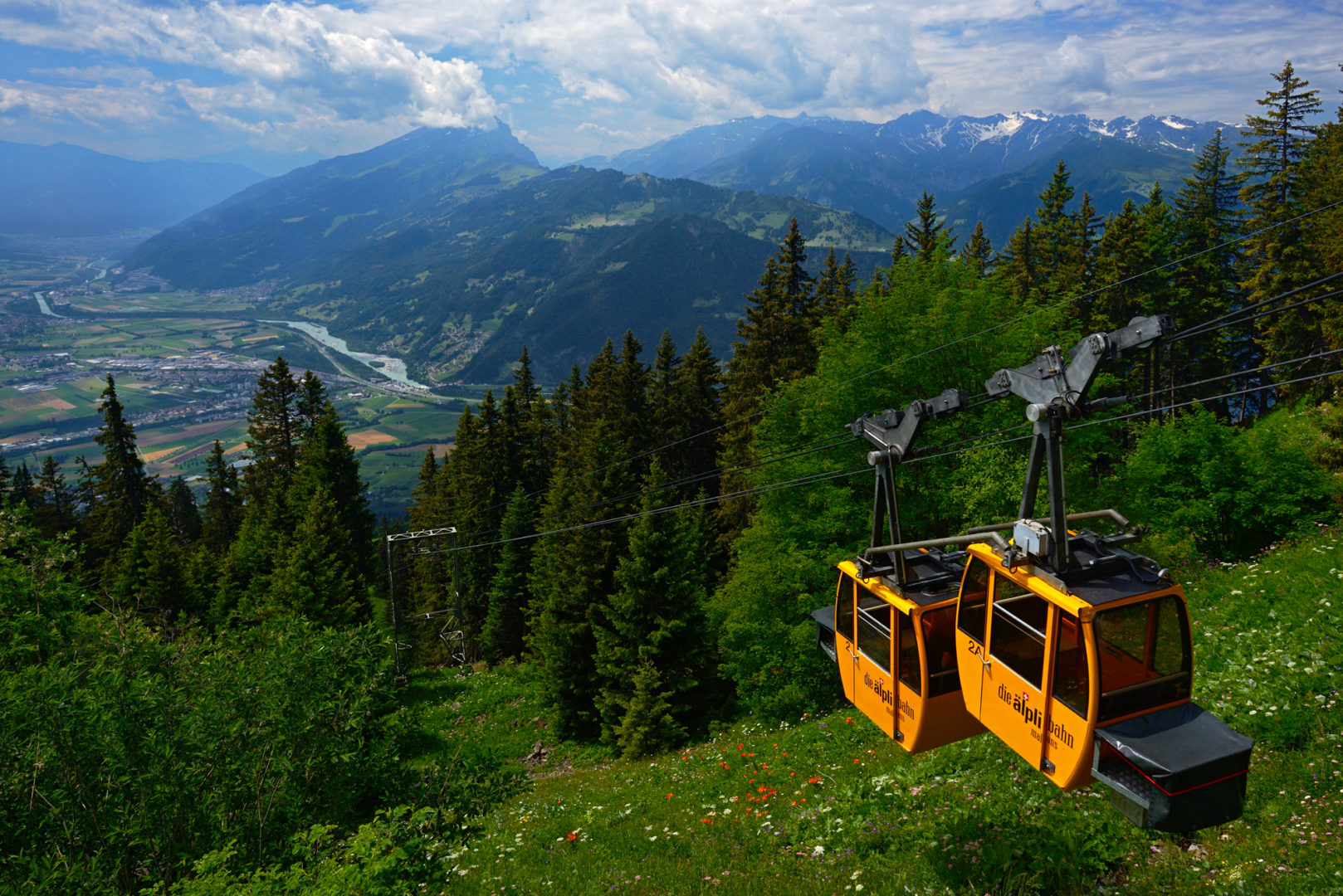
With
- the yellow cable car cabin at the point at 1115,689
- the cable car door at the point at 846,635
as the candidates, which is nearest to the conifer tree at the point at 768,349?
the cable car door at the point at 846,635

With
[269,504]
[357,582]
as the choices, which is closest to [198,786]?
[357,582]

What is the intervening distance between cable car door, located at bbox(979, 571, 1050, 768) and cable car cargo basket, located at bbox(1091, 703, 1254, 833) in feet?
2.61

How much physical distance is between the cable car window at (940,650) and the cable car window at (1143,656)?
7.72 feet

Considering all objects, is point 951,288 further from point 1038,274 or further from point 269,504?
point 269,504

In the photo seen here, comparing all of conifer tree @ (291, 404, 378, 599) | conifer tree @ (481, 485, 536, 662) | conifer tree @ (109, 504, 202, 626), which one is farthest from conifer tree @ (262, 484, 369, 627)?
conifer tree @ (109, 504, 202, 626)

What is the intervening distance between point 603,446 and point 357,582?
61.6ft

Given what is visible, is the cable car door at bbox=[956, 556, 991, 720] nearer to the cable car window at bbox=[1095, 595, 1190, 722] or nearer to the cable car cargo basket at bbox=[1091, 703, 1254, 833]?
the cable car window at bbox=[1095, 595, 1190, 722]

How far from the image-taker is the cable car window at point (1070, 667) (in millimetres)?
7398

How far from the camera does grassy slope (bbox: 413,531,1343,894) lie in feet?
25.5

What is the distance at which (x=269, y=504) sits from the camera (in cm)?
4747

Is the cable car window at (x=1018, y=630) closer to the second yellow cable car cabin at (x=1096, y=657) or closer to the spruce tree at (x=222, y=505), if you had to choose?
the second yellow cable car cabin at (x=1096, y=657)

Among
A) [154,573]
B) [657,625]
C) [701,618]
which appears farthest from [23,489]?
[701,618]

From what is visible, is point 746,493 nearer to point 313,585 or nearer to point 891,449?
point 891,449

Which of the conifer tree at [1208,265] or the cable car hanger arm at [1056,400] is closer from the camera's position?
the cable car hanger arm at [1056,400]
